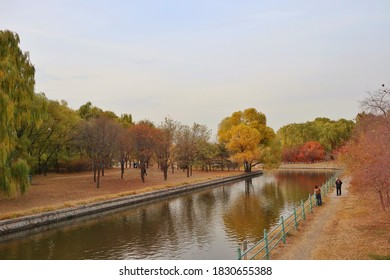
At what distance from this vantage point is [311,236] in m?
19.1

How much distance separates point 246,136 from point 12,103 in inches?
1999

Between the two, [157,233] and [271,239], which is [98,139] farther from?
[271,239]

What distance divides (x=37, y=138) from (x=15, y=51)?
2341 cm

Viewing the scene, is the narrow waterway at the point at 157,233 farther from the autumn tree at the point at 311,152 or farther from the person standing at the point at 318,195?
the autumn tree at the point at 311,152

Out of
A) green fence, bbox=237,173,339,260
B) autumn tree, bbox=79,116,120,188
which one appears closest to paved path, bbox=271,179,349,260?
green fence, bbox=237,173,339,260

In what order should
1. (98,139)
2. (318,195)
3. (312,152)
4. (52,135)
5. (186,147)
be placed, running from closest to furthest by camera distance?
(318,195)
(98,139)
(52,135)
(186,147)
(312,152)

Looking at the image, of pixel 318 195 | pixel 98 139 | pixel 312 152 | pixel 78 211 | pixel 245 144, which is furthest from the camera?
pixel 312 152

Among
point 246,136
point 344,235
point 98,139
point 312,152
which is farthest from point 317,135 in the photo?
point 344,235

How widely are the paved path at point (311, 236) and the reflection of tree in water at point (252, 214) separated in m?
3.06

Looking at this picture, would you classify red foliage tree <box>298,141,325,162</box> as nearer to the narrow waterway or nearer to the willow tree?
the narrow waterway

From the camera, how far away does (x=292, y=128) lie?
381ft

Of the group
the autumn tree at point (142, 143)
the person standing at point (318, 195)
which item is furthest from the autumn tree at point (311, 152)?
the person standing at point (318, 195)

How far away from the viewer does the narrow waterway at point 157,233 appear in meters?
20.3

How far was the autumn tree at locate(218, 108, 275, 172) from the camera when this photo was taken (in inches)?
2773
